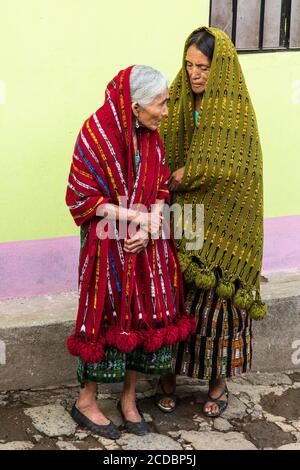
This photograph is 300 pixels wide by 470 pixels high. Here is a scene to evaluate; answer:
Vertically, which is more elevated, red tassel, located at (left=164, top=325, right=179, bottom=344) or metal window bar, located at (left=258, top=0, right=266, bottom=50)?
metal window bar, located at (left=258, top=0, right=266, bottom=50)

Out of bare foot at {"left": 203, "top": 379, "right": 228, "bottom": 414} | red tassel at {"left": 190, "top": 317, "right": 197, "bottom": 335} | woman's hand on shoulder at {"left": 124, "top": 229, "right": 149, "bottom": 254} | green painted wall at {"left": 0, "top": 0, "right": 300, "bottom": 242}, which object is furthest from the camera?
bare foot at {"left": 203, "top": 379, "right": 228, "bottom": 414}

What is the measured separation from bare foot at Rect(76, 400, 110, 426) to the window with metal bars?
2.17 metres

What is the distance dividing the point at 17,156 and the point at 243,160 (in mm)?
1188

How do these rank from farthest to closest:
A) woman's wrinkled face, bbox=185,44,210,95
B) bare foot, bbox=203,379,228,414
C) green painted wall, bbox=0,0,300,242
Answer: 1. bare foot, bbox=203,379,228,414
2. green painted wall, bbox=0,0,300,242
3. woman's wrinkled face, bbox=185,44,210,95

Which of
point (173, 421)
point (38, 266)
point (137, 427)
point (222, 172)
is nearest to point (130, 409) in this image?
point (137, 427)

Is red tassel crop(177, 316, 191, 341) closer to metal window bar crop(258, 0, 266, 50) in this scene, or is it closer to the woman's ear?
the woman's ear

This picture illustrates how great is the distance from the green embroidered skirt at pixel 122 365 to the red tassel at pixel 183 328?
3.7 inches

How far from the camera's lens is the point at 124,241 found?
3.78 metres

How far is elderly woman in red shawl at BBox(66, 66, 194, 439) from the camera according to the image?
12.0ft

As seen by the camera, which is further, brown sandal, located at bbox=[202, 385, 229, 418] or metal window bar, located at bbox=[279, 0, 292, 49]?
metal window bar, located at bbox=[279, 0, 292, 49]

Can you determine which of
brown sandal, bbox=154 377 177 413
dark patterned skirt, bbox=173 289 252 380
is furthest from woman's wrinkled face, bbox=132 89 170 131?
brown sandal, bbox=154 377 177 413

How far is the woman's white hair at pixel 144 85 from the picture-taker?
11.8ft
